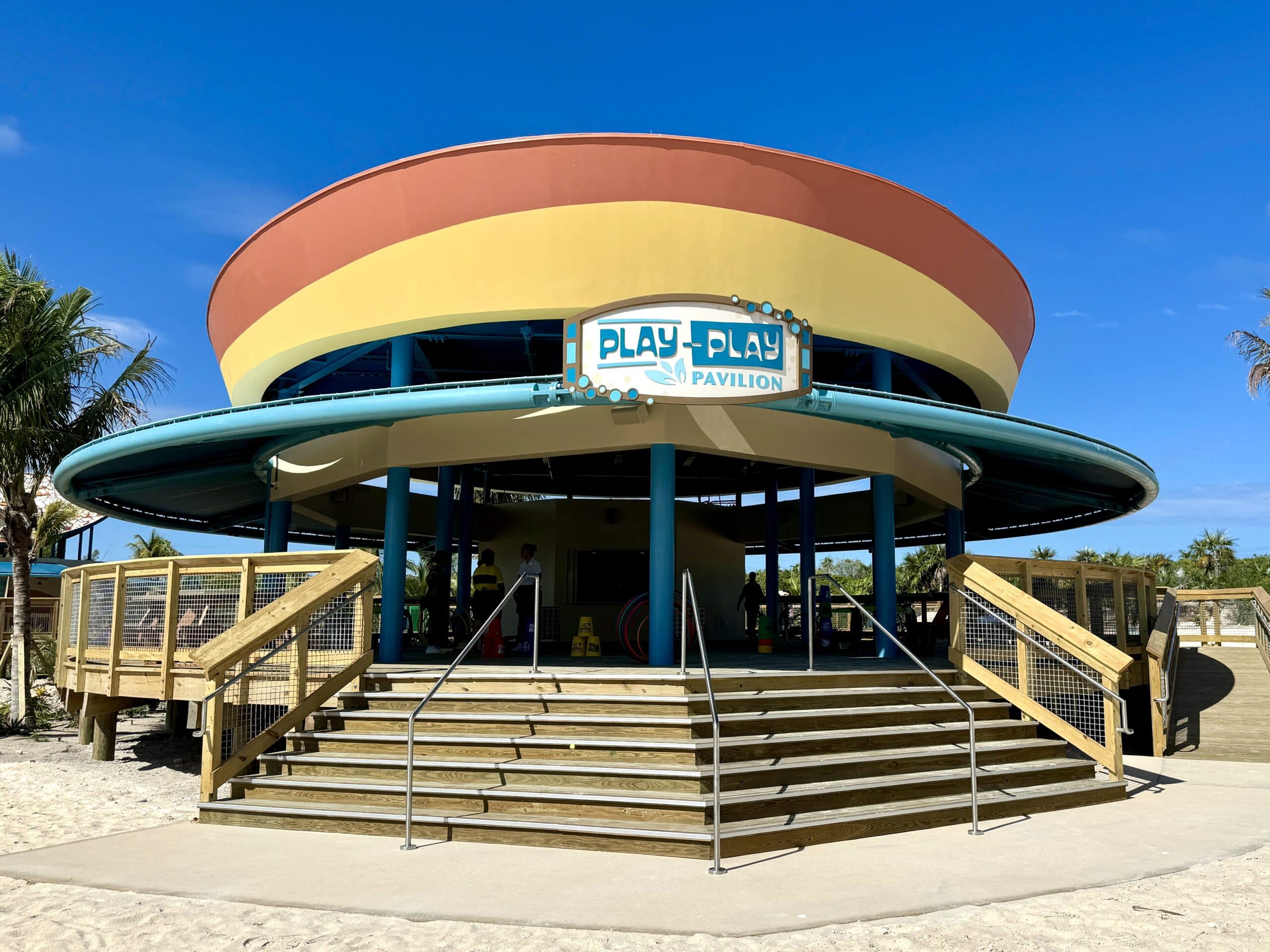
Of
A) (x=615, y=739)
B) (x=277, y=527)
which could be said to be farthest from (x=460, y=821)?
(x=277, y=527)

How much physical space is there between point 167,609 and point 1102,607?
1136 centimetres

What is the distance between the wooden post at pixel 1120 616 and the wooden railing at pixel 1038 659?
2666mm

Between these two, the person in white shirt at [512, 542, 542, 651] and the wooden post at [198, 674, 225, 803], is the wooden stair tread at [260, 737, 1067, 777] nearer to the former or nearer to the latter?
the wooden post at [198, 674, 225, 803]

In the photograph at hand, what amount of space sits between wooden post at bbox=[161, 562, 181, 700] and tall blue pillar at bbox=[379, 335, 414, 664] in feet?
9.79

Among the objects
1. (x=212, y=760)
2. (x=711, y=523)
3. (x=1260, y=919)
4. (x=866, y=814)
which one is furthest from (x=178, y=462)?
(x=1260, y=919)

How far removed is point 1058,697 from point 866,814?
138 inches

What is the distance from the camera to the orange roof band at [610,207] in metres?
11.7

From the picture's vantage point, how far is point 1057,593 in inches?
445

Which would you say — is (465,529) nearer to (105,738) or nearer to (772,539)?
(772,539)

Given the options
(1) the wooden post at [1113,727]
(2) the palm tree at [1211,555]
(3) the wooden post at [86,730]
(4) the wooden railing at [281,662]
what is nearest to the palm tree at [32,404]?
(3) the wooden post at [86,730]

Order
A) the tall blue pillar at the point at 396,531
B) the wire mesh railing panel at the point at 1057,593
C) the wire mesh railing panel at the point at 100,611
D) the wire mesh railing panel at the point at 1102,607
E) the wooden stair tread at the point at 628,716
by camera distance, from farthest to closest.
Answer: the tall blue pillar at the point at 396,531
the wire mesh railing panel at the point at 1102,607
the wire mesh railing panel at the point at 100,611
the wire mesh railing panel at the point at 1057,593
the wooden stair tread at the point at 628,716

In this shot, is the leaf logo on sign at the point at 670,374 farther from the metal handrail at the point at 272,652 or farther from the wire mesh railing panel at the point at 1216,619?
the wire mesh railing panel at the point at 1216,619

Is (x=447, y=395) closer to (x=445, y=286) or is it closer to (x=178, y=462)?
(x=445, y=286)

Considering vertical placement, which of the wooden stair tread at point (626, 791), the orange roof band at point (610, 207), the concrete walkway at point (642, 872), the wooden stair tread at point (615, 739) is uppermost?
the orange roof band at point (610, 207)
